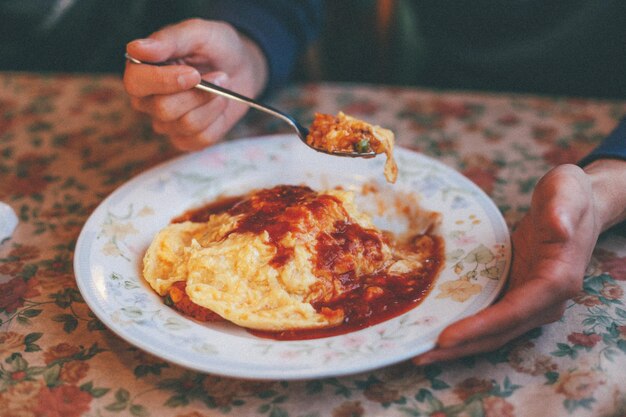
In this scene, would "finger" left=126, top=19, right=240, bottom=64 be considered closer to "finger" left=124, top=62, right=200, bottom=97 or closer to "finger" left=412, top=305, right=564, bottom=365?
"finger" left=124, top=62, right=200, bottom=97

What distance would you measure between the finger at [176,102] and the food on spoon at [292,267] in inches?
18.7

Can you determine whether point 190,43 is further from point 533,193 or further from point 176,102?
point 533,193

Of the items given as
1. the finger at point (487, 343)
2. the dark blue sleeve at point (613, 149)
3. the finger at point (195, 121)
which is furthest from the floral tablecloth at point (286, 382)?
the finger at point (195, 121)

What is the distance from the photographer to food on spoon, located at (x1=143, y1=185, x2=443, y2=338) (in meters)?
1.57

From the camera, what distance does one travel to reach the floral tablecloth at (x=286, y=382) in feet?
4.54

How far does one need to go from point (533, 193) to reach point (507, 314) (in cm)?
41

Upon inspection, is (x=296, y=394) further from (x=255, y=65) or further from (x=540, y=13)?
(x=540, y=13)

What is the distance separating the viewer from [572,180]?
1.49 metres

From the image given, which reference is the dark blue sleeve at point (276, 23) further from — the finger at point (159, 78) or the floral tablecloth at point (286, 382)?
the finger at point (159, 78)

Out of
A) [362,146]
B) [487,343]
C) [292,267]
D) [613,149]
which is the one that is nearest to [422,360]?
[487,343]

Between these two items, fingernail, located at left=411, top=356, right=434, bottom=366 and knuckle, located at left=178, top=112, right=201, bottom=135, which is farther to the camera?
knuckle, located at left=178, top=112, right=201, bottom=135

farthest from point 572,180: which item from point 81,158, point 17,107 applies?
point 17,107

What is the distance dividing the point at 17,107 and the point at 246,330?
2.35 metres

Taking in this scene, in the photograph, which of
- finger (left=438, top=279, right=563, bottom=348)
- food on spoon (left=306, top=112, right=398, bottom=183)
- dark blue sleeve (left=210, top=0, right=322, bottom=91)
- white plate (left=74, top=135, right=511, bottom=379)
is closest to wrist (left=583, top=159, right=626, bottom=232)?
white plate (left=74, top=135, right=511, bottom=379)
